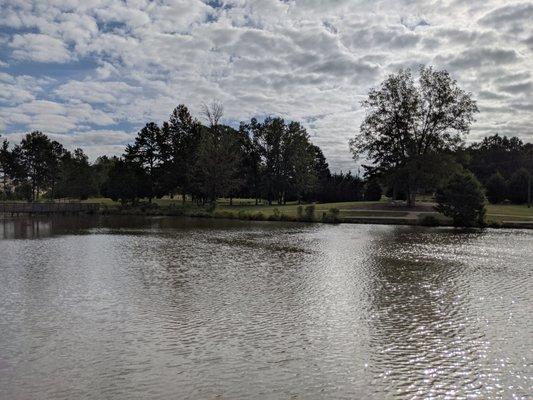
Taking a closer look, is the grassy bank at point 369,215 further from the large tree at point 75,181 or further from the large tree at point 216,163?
the large tree at point 75,181

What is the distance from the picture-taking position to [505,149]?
106 m

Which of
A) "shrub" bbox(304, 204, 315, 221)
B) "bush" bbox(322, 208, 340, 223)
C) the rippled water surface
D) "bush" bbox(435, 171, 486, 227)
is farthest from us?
"shrub" bbox(304, 204, 315, 221)

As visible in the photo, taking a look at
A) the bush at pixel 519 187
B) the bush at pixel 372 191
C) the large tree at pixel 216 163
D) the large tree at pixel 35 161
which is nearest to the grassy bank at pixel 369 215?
the large tree at pixel 216 163

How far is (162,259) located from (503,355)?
1369 cm

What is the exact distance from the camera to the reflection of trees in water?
684 cm

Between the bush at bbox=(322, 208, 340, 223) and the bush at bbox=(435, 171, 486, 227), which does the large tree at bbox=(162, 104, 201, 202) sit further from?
the bush at bbox=(435, 171, 486, 227)

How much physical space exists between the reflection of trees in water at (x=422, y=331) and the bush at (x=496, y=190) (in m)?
65.5

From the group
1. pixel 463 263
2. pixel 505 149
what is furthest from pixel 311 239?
pixel 505 149

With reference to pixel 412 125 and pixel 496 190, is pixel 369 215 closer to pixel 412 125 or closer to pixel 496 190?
pixel 412 125

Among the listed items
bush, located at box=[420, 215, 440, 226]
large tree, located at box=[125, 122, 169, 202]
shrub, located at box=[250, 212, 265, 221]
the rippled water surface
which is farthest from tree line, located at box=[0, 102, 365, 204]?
the rippled water surface

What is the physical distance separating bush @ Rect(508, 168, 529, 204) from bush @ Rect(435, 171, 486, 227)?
41365 mm

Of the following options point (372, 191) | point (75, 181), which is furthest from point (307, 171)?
point (75, 181)

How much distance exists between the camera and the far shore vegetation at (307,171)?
4719 cm

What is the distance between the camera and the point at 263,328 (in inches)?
372
